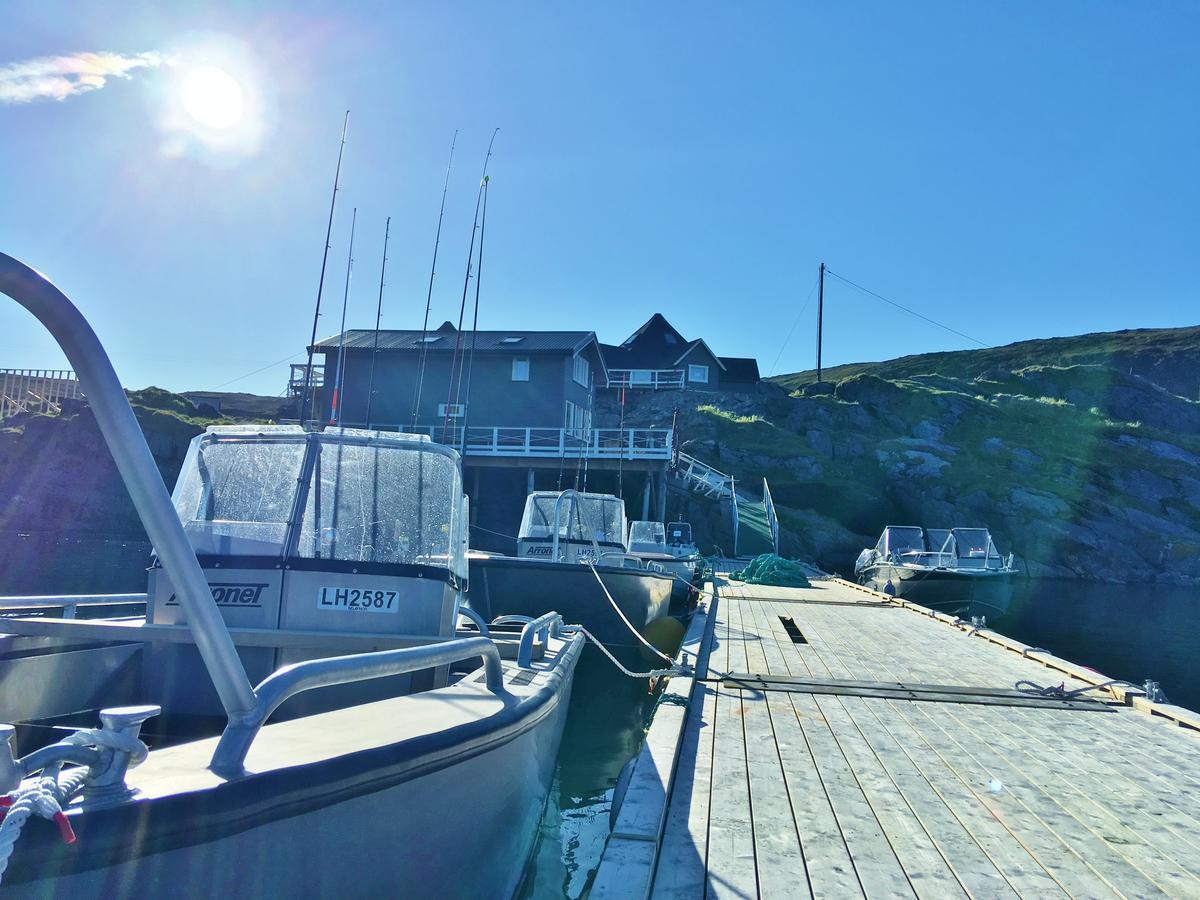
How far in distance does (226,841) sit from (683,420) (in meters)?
49.3

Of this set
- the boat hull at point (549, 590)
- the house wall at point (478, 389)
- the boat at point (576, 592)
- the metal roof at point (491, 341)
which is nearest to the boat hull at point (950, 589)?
the boat at point (576, 592)

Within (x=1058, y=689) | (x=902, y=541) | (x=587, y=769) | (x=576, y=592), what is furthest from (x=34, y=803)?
(x=902, y=541)

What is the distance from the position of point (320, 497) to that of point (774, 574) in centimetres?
1858

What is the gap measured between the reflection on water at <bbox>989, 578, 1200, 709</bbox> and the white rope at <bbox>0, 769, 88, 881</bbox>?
650 inches

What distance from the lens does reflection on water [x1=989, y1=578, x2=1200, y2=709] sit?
58.6 ft

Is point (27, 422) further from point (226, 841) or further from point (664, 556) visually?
point (226, 841)

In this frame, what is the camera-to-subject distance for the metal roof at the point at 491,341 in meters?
37.3

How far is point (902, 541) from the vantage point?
2947 centimetres

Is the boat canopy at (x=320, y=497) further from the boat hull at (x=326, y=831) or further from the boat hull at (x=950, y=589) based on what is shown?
the boat hull at (x=950, y=589)

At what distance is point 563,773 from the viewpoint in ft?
30.2

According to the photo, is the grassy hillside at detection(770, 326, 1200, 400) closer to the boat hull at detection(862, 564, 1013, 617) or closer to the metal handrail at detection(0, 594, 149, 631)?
the boat hull at detection(862, 564, 1013, 617)

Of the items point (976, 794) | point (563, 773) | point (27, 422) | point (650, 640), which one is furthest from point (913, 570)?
point (27, 422)

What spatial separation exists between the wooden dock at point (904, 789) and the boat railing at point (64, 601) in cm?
372

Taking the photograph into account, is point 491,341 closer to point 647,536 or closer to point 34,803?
point 647,536
